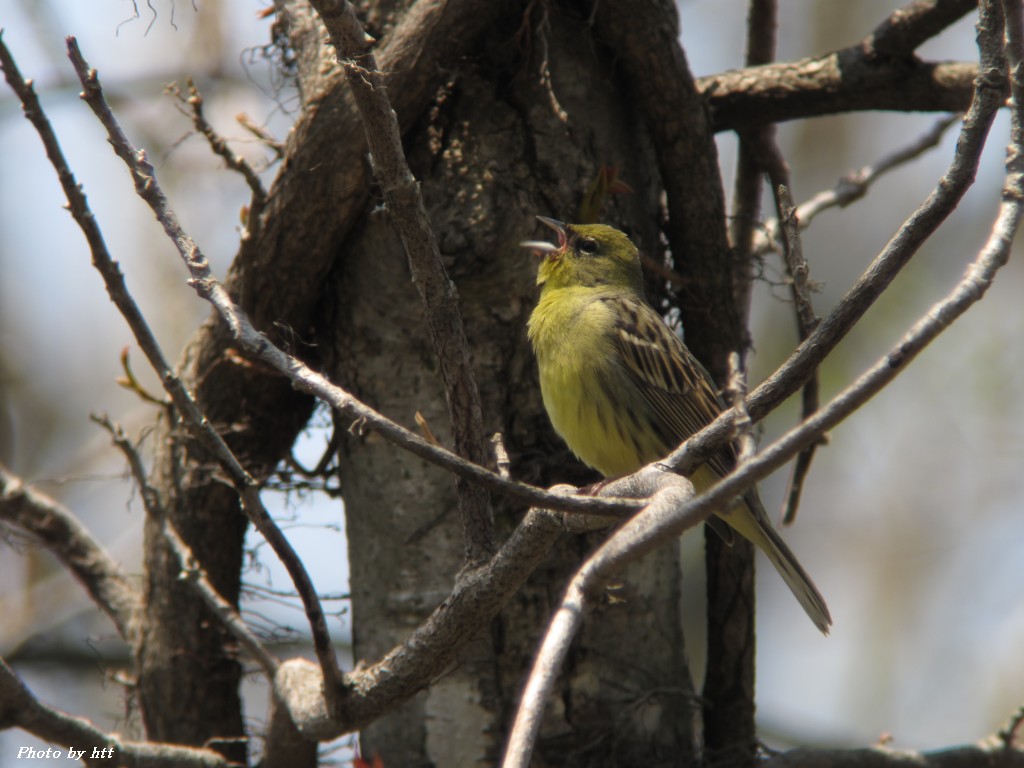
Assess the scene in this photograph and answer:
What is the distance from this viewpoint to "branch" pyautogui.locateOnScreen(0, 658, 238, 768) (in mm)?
3082

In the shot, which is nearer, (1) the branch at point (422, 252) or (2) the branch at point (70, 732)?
(1) the branch at point (422, 252)

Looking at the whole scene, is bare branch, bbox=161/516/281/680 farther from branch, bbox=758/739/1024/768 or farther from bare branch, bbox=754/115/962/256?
bare branch, bbox=754/115/962/256

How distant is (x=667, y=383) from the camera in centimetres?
457

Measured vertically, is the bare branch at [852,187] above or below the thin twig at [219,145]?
above

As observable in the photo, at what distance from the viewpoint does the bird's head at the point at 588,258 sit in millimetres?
4273

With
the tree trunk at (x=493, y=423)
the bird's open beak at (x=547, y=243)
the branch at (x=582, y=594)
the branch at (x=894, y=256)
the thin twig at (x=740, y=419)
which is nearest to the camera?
the branch at (x=582, y=594)

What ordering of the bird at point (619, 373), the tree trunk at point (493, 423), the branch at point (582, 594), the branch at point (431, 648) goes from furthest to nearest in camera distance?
the bird at point (619, 373)
the tree trunk at point (493, 423)
the branch at point (431, 648)
the branch at point (582, 594)

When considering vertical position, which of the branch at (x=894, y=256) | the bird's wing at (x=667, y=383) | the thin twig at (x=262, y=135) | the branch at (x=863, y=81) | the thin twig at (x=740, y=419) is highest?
the branch at (x=863, y=81)

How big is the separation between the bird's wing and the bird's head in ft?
0.74

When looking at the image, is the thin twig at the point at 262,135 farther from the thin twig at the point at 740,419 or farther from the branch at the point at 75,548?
the thin twig at the point at 740,419

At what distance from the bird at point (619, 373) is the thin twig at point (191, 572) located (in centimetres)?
137

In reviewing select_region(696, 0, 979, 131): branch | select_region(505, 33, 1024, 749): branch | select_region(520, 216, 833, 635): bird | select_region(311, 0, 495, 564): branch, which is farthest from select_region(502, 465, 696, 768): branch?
select_region(696, 0, 979, 131): branch

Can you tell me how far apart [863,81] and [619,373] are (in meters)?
1.55

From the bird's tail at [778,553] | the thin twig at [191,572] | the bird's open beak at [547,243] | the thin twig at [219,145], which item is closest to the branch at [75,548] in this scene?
the thin twig at [191,572]
